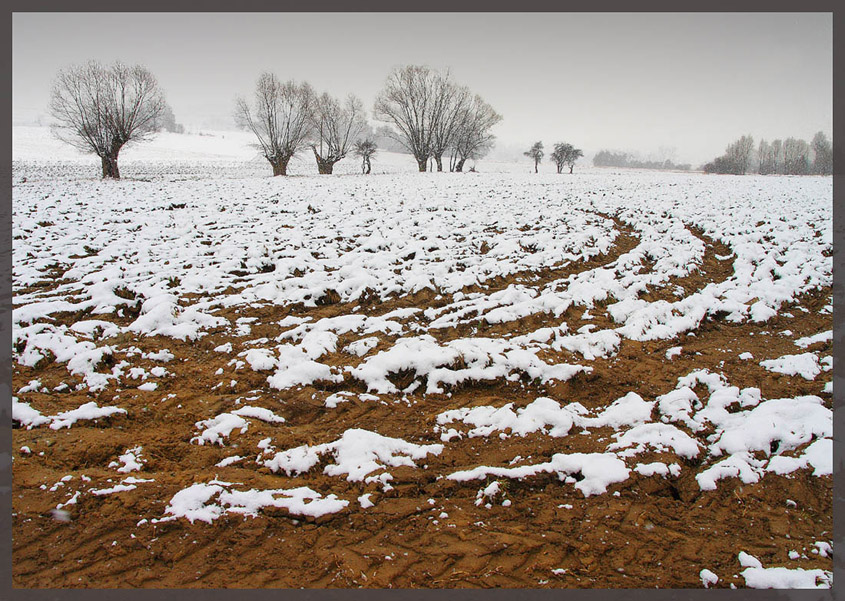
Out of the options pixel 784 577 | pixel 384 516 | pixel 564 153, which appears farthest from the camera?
pixel 564 153

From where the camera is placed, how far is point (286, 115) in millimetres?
27469

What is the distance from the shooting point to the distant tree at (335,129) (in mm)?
31875

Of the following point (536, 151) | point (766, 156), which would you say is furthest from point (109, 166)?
point (766, 156)

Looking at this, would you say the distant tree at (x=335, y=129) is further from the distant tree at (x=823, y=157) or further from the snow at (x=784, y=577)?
the distant tree at (x=823, y=157)

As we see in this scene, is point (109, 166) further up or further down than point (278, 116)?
further down

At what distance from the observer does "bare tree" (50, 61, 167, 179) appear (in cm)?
2261

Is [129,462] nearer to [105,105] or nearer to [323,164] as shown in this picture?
[105,105]

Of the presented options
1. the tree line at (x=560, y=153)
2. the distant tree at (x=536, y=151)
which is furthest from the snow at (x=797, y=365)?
the distant tree at (x=536, y=151)

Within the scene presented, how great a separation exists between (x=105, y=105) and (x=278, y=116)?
9866 mm

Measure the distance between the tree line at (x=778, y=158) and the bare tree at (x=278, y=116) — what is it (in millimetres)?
59984

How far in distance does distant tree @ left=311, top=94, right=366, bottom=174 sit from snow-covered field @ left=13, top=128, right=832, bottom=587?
87.3 feet

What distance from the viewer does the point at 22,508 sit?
2.40 m

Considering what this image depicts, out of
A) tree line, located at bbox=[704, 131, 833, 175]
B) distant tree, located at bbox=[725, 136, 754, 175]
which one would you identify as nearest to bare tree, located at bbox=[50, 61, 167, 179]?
tree line, located at bbox=[704, 131, 833, 175]

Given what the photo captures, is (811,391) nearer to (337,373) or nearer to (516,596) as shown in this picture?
(516,596)
